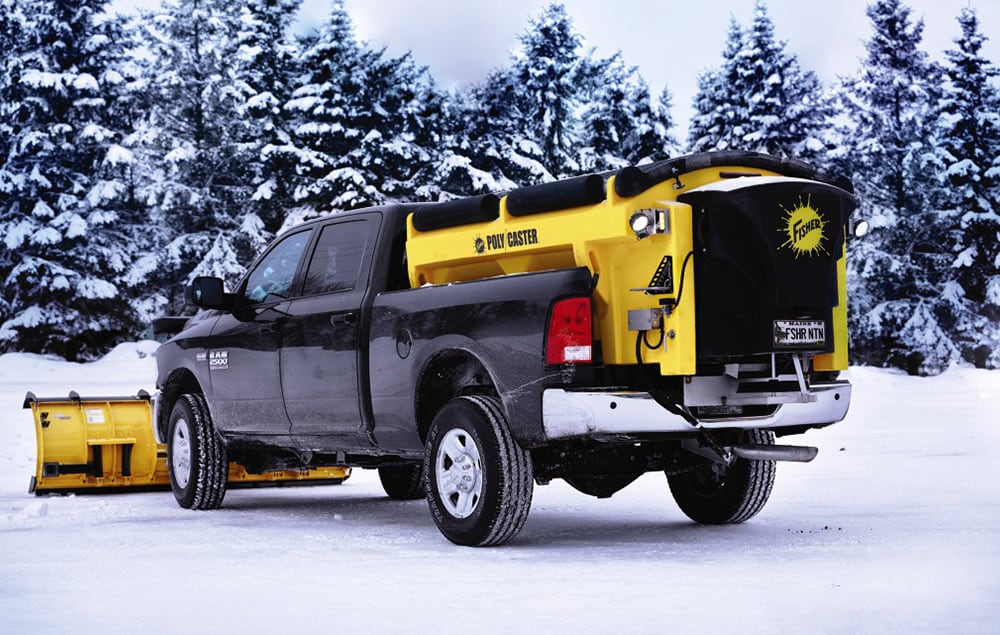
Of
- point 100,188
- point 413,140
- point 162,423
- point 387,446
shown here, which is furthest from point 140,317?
point 387,446

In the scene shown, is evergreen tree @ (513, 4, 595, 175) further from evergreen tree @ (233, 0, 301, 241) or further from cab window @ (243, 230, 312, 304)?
cab window @ (243, 230, 312, 304)

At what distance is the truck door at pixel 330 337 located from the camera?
29.0 feet

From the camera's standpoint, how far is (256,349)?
986cm

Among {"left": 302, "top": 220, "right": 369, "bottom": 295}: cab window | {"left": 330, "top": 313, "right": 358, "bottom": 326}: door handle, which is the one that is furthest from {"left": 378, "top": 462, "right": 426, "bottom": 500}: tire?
{"left": 330, "top": 313, "right": 358, "bottom": 326}: door handle

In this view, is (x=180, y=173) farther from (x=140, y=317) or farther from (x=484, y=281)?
(x=484, y=281)

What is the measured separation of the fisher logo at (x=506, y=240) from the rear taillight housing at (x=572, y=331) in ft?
2.23

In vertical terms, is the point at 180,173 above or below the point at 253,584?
above

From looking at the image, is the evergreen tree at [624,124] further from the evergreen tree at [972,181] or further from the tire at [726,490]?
the tire at [726,490]

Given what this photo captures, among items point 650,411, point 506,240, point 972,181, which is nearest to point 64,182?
point 972,181

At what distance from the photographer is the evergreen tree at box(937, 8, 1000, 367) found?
46.3m

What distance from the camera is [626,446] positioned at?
796 centimetres

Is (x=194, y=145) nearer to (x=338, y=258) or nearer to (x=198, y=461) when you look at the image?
(x=198, y=461)

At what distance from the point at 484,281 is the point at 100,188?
117 ft

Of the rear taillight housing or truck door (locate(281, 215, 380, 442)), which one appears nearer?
the rear taillight housing
